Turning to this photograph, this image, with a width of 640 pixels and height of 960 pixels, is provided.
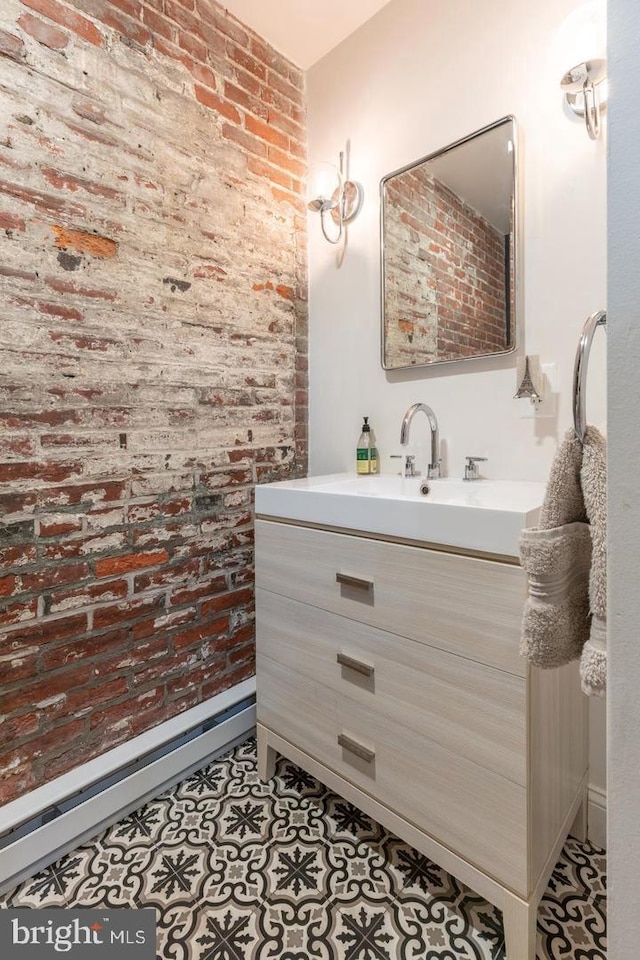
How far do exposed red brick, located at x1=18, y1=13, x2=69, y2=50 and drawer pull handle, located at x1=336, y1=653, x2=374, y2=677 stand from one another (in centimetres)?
181

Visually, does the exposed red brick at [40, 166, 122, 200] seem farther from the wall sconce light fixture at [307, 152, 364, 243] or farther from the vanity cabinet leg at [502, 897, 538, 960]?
the vanity cabinet leg at [502, 897, 538, 960]

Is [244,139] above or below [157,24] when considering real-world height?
below

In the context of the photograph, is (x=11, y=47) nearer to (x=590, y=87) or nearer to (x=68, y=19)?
(x=68, y=19)

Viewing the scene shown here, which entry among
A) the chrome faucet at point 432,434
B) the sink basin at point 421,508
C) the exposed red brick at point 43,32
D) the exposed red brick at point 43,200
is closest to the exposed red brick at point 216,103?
the exposed red brick at point 43,32

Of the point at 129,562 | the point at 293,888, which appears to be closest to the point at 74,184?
the point at 129,562

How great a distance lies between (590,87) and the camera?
3.95 ft

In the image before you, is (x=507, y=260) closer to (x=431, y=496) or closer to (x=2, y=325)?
(x=431, y=496)

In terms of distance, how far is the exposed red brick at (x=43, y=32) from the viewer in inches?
48.9

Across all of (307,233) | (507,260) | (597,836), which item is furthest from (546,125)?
(597,836)

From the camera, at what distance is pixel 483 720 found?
3.19 feet

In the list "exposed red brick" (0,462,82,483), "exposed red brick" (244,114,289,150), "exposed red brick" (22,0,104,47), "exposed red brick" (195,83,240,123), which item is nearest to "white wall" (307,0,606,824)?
"exposed red brick" (244,114,289,150)

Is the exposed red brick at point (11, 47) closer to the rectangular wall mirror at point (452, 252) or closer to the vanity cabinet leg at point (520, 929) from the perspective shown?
the rectangular wall mirror at point (452, 252)

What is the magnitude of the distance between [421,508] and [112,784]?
1.19 meters

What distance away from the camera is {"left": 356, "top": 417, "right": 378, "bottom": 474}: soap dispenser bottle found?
5.76ft
